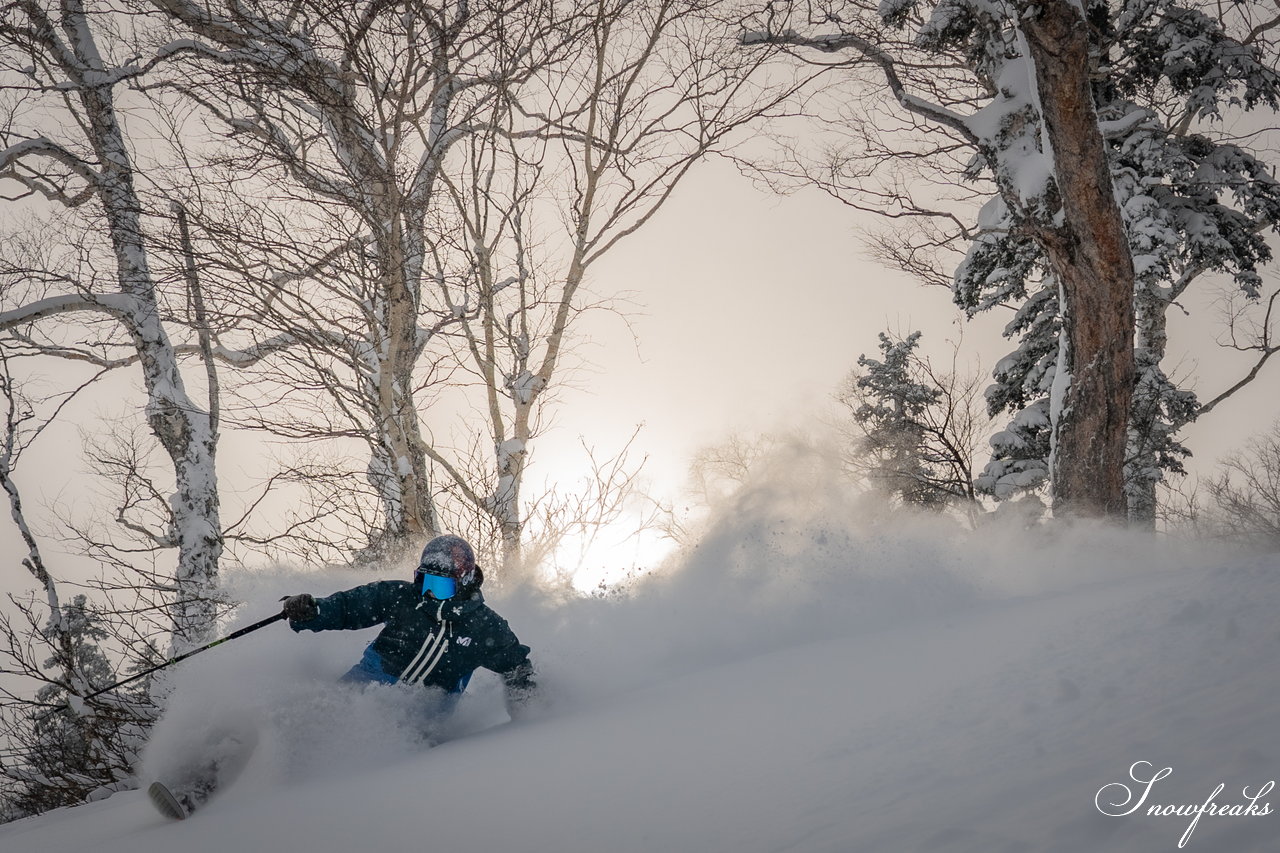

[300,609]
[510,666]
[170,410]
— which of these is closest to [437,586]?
[510,666]

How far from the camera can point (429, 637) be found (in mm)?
4379

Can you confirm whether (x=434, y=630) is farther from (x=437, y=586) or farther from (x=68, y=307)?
(x=68, y=307)

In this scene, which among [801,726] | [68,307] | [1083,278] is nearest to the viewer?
[801,726]

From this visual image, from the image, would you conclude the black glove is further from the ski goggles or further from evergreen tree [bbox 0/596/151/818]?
evergreen tree [bbox 0/596/151/818]

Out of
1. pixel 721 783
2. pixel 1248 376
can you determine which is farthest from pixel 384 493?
pixel 1248 376

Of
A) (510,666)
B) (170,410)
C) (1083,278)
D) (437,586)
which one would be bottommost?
(510,666)

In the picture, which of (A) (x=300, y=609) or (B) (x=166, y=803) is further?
(A) (x=300, y=609)

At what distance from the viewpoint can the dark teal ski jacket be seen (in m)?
4.35

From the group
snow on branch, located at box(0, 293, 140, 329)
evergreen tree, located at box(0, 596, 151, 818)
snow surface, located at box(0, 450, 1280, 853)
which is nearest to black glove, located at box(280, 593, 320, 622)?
snow surface, located at box(0, 450, 1280, 853)

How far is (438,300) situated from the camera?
26.0ft

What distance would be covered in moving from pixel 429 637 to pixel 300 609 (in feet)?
2.44

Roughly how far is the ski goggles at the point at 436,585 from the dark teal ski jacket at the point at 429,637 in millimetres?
50

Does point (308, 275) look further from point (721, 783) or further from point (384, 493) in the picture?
point (721, 783)

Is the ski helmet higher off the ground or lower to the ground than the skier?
higher
